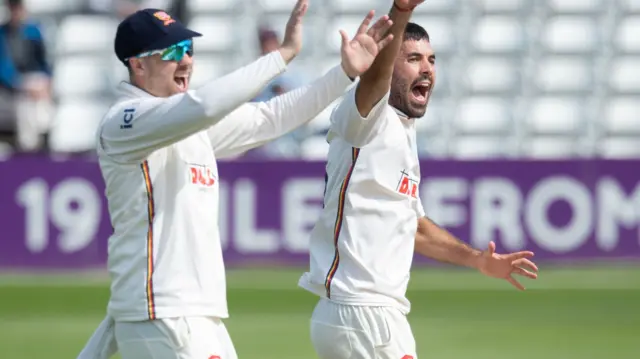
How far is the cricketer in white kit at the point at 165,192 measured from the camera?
496cm

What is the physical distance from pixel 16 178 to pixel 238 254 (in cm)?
247

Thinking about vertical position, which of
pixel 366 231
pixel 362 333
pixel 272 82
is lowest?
pixel 272 82

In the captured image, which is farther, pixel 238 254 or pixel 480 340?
pixel 238 254

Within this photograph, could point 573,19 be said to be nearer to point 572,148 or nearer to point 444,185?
point 572,148

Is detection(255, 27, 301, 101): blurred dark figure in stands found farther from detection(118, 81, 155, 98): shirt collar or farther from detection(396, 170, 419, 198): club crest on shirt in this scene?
detection(118, 81, 155, 98): shirt collar

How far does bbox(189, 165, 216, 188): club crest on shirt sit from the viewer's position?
5.11 m

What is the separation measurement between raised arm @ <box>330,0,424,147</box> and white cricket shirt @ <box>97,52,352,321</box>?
196 millimetres

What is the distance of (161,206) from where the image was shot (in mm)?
5031

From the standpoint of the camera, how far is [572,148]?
17.4 m

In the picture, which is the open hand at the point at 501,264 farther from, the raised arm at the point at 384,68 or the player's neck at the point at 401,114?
the raised arm at the point at 384,68

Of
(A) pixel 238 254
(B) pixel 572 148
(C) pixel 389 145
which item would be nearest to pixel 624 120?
(B) pixel 572 148

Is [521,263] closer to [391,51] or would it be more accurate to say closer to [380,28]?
[391,51]

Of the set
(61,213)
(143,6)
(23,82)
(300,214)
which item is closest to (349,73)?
(300,214)

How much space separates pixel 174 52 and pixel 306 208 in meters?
9.45
